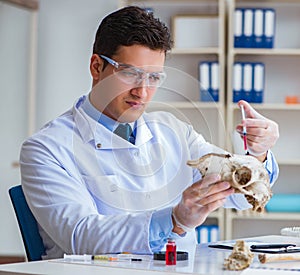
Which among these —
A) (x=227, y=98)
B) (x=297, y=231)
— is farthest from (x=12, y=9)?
(x=297, y=231)

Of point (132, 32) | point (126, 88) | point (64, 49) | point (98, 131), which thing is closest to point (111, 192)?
point (98, 131)

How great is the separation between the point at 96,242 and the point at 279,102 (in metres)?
3.24

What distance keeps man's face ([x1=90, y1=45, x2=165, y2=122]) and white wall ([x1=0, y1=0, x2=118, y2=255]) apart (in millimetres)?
3286

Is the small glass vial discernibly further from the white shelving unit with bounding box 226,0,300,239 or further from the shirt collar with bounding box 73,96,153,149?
the white shelving unit with bounding box 226,0,300,239

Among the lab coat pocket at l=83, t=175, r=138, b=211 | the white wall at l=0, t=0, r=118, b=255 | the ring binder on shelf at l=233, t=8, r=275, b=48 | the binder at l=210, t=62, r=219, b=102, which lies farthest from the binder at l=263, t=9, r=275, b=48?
the lab coat pocket at l=83, t=175, r=138, b=211

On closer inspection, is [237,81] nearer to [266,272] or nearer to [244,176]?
[244,176]

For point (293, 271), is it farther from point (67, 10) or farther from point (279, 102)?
point (67, 10)

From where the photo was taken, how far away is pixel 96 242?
1752mm

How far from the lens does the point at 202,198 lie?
157 centimetres

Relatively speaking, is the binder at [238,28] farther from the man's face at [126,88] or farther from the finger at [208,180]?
the finger at [208,180]

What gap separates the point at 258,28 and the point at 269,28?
0.22 feet

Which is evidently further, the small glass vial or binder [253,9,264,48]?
binder [253,9,264,48]

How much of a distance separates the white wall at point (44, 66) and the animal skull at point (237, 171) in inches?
145

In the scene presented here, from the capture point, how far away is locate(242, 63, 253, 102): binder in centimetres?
458
